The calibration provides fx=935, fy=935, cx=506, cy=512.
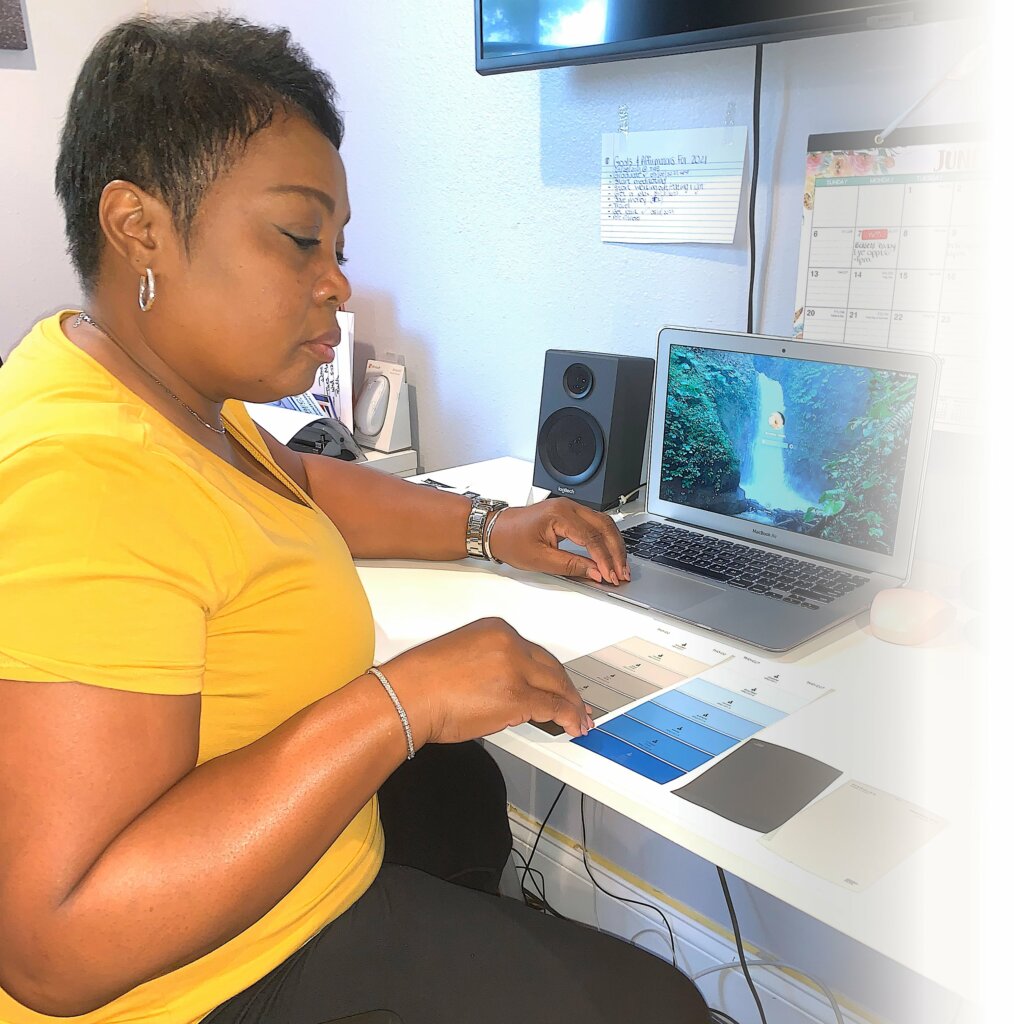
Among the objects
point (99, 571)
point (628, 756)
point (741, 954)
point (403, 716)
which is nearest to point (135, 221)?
point (99, 571)

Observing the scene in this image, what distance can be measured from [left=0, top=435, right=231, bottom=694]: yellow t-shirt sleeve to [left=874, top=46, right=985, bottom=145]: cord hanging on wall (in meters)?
0.91

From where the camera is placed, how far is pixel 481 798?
1.11m

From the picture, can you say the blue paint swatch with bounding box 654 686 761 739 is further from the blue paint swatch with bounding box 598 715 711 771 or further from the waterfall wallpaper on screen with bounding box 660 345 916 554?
the waterfall wallpaper on screen with bounding box 660 345 916 554

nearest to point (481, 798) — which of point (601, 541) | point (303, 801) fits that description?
point (601, 541)

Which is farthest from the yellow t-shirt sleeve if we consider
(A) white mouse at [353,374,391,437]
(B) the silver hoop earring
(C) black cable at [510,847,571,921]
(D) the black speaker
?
(C) black cable at [510,847,571,921]

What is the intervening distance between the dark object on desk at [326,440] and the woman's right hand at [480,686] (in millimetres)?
928

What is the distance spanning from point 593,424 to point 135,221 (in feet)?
2.52

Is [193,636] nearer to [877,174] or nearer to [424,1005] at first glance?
[424,1005]

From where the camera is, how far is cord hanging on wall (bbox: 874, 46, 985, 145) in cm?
100

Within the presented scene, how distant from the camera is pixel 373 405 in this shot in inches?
70.9

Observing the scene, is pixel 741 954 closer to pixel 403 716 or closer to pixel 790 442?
pixel 790 442

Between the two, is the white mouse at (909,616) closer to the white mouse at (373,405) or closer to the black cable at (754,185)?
the black cable at (754,185)

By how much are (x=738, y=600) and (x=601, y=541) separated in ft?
0.59

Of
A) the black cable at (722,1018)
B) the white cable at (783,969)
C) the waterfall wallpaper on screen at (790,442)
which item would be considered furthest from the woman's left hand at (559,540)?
the black cable at (722,1018)
